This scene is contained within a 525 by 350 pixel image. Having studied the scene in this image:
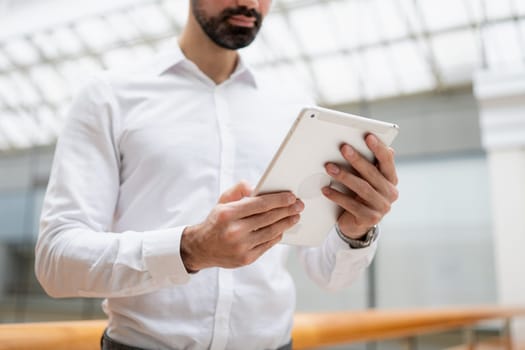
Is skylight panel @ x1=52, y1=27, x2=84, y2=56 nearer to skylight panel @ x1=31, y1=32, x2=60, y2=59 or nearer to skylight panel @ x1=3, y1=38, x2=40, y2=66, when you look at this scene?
skylight panel @ x1=31, y1=32, x2=60, y2=59

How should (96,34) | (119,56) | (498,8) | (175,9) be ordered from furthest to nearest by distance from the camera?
(119,56) < (96,34) < (175,9) < (498,8)

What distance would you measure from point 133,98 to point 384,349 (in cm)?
877

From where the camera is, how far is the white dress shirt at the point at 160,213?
1137 millimetres

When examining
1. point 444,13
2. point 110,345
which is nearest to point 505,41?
point 444,13

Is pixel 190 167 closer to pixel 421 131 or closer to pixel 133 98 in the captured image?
pixel 133 98

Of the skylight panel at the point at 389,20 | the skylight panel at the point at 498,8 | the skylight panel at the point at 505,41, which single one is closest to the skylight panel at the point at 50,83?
the skylight panel at the point at 389,20

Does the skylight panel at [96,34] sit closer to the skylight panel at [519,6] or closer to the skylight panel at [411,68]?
the skylight panel at [411,68]

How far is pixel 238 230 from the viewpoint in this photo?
3.31 feet

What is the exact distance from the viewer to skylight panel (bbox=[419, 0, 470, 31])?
12180 mm

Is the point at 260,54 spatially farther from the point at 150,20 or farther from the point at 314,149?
the point at 314,149

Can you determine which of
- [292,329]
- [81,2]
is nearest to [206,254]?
[292,329]

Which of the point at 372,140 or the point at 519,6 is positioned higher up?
the point at 519,6

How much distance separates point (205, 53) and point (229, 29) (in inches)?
5.2

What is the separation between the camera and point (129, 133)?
135 centimetres
